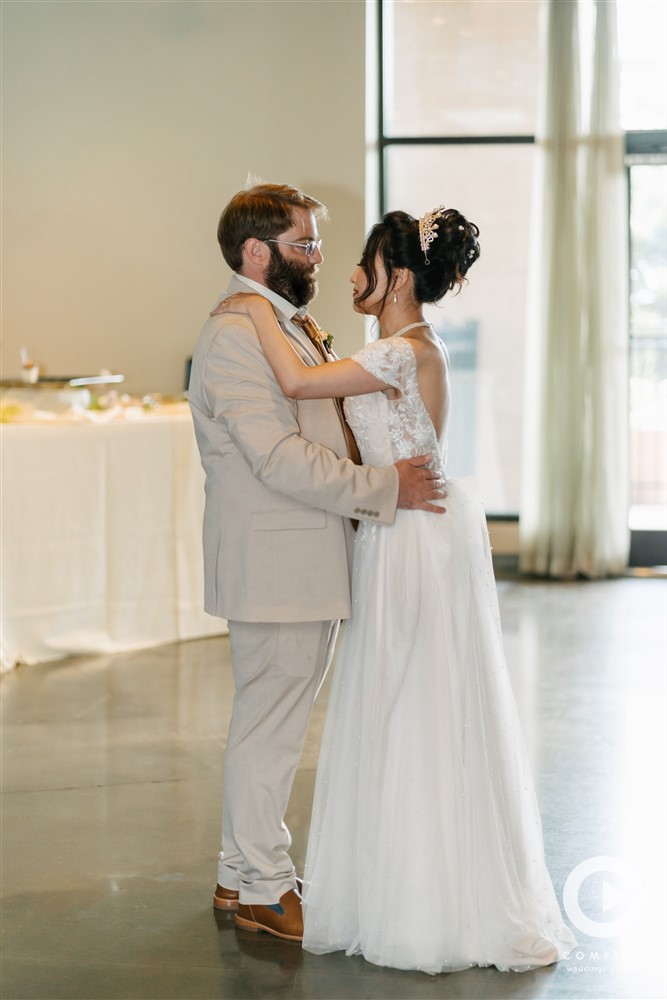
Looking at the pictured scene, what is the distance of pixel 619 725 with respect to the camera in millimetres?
4363

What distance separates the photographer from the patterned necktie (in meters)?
2.72

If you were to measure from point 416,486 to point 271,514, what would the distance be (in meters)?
0.33

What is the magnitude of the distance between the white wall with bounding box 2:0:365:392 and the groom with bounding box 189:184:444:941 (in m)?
5.02

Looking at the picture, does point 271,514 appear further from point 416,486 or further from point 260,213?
point 260,213

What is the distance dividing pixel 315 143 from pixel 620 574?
342 cm

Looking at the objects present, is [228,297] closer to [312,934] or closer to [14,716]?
[312,934]

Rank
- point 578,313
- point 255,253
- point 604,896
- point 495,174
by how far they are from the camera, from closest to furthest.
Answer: point 255,253, point 604,896, point 578,313, point 495,174

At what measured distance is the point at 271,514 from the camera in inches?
104

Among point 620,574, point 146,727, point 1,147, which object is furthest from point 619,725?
point 1,147

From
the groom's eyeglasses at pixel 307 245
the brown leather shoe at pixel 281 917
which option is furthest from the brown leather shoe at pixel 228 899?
the groom's eyeglasses at pixel 307 245

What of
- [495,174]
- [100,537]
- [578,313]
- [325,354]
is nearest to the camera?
[325,354]

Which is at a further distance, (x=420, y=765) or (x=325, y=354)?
(x=325, y=354)

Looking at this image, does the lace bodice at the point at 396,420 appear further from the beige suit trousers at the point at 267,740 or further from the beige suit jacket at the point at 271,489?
the beige suit trousers at the point at 267,740

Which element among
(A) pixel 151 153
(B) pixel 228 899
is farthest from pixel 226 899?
(A) pixel 151 153
